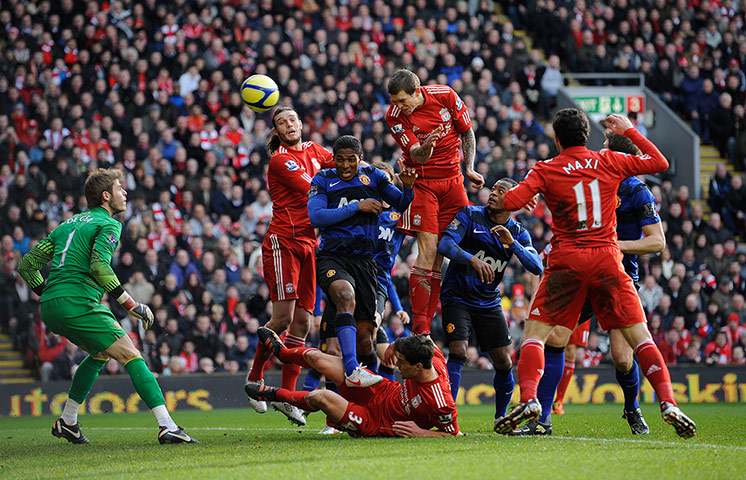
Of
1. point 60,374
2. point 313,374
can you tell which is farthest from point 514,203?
point 60,374

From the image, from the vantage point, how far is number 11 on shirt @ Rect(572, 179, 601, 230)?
7246 mm

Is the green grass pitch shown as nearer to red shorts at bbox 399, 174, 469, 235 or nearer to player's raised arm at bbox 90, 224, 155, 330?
player's raised arm at bbox 90, 224, 155, 330

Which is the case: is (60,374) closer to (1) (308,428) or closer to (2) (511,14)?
(1) (308,428)

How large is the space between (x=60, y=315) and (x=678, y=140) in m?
16.7

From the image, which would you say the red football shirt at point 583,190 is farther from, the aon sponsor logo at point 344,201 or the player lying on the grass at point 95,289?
the player lying on the grass at point 95,289

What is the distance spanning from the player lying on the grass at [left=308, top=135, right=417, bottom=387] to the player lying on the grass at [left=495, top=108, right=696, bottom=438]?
169 centimetres

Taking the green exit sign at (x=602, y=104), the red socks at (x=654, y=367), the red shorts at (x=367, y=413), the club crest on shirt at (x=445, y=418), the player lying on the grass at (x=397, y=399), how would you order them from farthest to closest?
1. the green exit sign at (x=602, y=104)
2. the red shorts at (x=367, y=413)
3. the club crest on shirt at (x=445, y=418)
4. the player lying on the grass at (x=397, y=399)
5. the red socks at (x=654, y=367)

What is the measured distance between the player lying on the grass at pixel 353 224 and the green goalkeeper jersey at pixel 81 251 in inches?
72.7

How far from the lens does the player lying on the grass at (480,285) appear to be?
28.5ft

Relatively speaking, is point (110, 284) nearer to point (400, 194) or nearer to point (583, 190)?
point (400, 194)

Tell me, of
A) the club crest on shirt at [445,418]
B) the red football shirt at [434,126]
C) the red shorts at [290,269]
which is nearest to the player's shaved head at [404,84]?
the red football shirt at [434,126]

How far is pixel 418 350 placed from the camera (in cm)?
752

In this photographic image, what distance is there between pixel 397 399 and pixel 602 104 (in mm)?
15650

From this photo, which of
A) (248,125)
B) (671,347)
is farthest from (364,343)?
(248,125)
